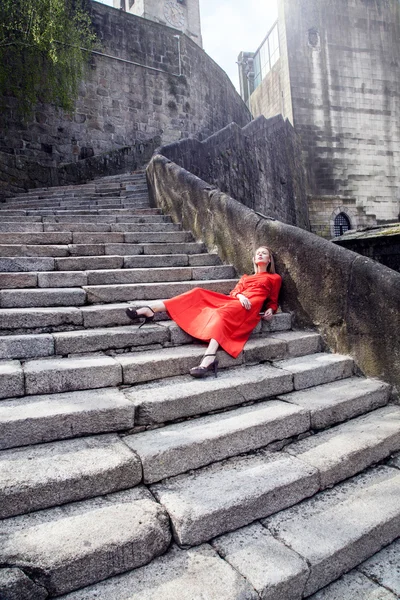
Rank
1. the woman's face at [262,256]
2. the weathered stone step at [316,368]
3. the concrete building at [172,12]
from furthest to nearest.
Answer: the concrete building at [172,12] < the woman's face at [262,256] < the weathered stone step at [316,368]

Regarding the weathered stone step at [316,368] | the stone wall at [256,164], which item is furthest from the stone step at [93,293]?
the stone wall at [256,164]

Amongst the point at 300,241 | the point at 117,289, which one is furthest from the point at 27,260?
the point at 300,241

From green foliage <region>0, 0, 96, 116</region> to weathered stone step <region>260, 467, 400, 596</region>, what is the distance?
415 inches

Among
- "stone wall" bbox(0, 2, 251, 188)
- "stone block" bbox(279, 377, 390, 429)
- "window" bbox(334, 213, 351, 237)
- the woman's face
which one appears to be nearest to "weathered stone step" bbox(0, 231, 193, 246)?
the woman's face

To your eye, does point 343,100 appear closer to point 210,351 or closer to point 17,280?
point 17,280

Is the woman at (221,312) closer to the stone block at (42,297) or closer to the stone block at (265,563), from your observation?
the stone block at (42,297)

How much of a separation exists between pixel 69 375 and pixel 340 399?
5.75ft

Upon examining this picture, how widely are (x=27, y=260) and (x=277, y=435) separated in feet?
9.49

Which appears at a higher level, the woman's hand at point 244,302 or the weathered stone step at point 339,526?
the woman's hand at point 244,302

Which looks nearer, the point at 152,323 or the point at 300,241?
the point at 152,323

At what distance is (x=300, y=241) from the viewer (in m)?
3.72

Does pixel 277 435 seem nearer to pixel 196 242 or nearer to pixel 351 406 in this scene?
pixel 351 406

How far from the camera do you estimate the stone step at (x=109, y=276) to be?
3.61 m

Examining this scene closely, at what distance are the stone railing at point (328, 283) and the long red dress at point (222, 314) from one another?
36 centimetres
